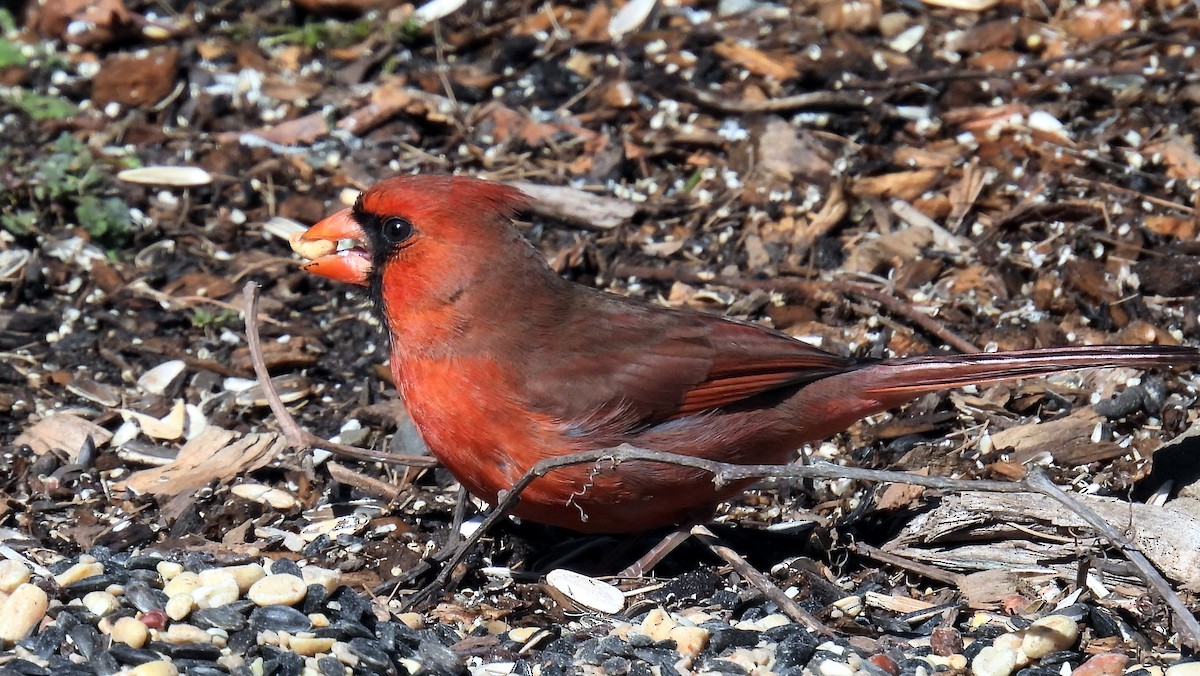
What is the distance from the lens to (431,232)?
379 centimetres

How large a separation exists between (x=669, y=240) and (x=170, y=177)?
73.6 inches

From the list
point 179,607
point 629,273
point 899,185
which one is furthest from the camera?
point 899,185

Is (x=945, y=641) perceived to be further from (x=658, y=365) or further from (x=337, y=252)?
(x=337, y=252)

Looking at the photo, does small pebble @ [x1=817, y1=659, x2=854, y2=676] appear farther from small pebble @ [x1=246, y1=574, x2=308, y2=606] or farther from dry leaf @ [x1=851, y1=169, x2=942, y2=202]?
dry leaf @ [x1=851, y1=169, x2=942, y2=202]

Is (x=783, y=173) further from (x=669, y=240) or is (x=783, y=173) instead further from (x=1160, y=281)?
(x=1160, y=281)

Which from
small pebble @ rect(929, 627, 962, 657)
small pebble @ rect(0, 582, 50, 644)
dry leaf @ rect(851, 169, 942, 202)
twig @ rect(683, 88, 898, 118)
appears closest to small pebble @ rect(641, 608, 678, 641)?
small pebble @ rect(929, 627, 962, 657)

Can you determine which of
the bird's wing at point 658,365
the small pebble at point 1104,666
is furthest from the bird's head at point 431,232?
the small pebble at point 1104,666

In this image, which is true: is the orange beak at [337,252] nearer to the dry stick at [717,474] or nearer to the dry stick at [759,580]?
the dry stick at [717,474]

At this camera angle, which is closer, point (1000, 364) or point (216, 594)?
point (216, 594)

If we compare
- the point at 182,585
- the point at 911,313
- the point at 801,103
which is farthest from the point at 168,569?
the point at 801,103

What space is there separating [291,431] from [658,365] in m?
0.98

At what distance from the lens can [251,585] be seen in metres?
3.39

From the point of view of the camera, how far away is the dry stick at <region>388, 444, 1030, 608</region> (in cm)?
289

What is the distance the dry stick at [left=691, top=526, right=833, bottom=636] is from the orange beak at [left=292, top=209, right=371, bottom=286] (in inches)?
43.0
